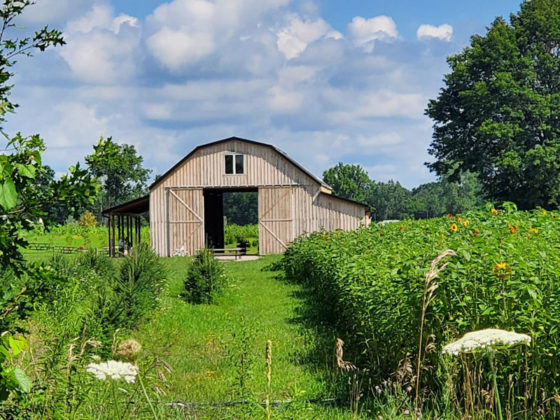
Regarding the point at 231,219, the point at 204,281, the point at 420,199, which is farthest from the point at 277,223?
the point at 420,199

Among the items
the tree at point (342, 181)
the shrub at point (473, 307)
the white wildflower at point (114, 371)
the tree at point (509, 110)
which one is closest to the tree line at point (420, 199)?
the tree at point (342, 181)

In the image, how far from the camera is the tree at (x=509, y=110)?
37.7m

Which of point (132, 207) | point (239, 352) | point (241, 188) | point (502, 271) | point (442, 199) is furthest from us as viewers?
point (442, 199)

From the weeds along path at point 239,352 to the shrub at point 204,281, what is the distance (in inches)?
10.8

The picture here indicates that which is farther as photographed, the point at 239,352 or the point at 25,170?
the point at 239,352

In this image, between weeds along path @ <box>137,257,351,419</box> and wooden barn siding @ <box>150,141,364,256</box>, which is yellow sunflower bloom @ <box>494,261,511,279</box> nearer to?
weeds along path @ <box>137,257,351,419</box>

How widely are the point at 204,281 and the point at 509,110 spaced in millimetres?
29023

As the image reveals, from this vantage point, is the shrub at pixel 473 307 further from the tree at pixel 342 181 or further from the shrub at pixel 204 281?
the tree at pixel 342 181

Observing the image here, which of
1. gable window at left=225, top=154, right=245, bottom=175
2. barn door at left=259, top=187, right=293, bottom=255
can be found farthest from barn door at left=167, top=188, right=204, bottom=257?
barn door at left=259, top=187, right=293, bottom=255

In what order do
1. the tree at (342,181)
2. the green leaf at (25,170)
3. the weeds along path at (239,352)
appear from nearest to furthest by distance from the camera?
the green leaf at (25,170), the weeds along path at (239,352), the tree at (342,181)

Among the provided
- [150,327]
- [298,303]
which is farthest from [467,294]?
[298,303]

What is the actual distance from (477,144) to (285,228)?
17864 mm

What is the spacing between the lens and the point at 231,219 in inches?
3760

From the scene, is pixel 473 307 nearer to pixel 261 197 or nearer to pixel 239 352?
pixel 239 352
